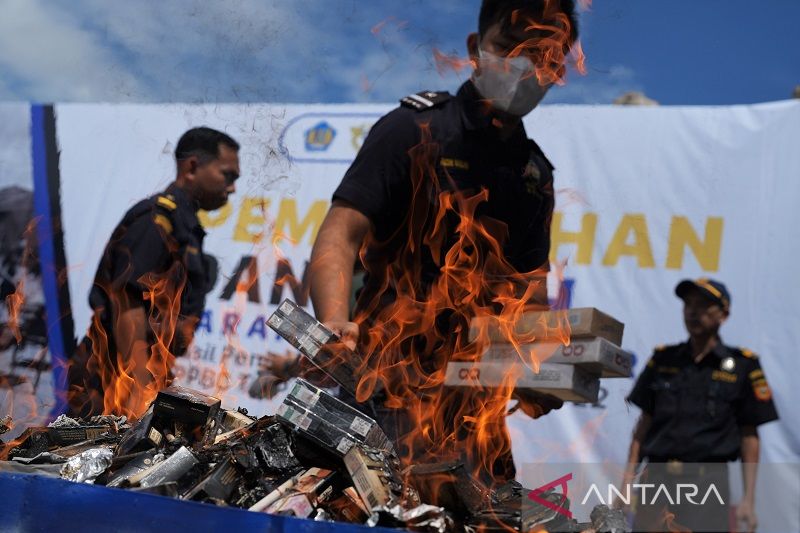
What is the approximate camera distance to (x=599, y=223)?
601 centimetres

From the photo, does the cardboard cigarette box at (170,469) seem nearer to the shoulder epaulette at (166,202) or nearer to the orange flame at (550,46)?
the orange flame at (550,46)

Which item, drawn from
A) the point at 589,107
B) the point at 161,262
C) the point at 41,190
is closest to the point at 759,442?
the point at 589,107

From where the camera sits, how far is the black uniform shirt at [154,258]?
484 centimetres

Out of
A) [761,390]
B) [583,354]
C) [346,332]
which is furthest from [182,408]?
[761,390]

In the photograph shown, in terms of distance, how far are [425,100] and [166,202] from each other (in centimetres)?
192

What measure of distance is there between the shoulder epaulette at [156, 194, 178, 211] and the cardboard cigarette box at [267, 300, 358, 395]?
2.21m

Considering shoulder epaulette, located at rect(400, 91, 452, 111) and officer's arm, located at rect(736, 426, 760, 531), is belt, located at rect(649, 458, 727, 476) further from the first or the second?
shoulder epaulette, located at rect(400, 91, 452, 111)

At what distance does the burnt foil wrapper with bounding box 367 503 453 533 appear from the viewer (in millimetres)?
2309

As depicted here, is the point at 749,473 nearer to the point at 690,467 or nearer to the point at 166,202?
the point at 690,467

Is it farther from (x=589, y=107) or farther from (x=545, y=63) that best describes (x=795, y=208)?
(x=545, y=63)

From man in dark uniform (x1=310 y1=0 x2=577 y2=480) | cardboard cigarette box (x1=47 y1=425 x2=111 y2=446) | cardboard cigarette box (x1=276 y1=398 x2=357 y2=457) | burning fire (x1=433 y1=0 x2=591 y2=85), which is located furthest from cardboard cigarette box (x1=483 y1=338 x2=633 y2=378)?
cardboard cigarette box (x1=47 y1=425 x2=111 y2=446)

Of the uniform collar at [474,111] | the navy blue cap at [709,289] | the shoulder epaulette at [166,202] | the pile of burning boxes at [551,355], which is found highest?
the uniform collar at [474,111]

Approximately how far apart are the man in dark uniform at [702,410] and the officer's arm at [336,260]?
8.50 ft

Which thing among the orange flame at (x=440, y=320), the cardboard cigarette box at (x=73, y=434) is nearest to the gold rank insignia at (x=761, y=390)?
the orange flame at (x=440, y=320)
